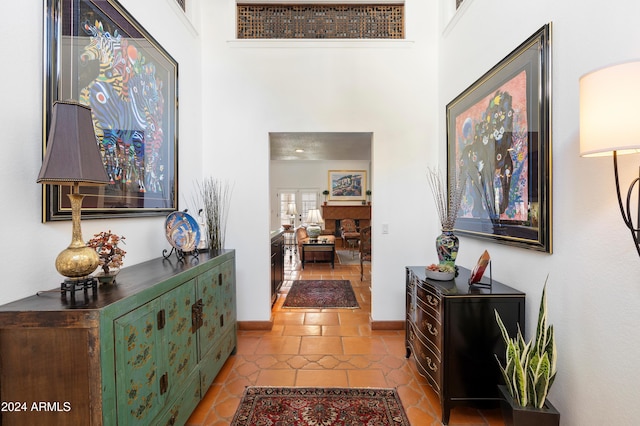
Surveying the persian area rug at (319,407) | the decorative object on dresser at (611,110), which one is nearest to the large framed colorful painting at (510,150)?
the decorative object on dresser at (611,110)

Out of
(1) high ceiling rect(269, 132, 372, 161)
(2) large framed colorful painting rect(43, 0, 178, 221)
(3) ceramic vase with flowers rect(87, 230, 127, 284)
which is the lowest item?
(3) ceramic vase with flowers rect(87, 230, 127, 284)

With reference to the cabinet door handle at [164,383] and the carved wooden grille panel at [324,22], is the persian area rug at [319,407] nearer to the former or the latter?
the cabinet door handle at [164,383]

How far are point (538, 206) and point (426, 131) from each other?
174 centimetres

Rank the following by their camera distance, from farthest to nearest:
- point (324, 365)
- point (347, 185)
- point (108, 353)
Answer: point (347, 185), point (324, 365), point (108, 353)

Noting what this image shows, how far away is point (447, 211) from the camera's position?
255 centimetres

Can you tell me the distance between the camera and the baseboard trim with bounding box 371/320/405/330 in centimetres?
311

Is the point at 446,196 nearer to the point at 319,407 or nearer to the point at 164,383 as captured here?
the point at 319,407

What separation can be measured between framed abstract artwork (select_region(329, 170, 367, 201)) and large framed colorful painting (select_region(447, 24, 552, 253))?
7720 millimetres

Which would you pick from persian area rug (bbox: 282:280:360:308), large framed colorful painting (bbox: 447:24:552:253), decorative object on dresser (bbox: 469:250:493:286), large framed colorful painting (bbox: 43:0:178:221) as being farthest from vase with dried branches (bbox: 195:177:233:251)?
large framed colorful painting (bbox: 447:24:552:253)

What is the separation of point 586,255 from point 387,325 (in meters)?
A: 2.15

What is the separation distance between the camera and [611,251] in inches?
48.5

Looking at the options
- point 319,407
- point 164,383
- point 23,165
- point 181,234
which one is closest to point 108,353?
point 164,383

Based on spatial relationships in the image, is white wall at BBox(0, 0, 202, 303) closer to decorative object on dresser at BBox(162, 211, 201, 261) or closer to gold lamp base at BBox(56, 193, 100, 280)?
gold lamp base at BBox(56, 193, 100, 280)

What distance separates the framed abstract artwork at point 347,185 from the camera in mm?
10234
